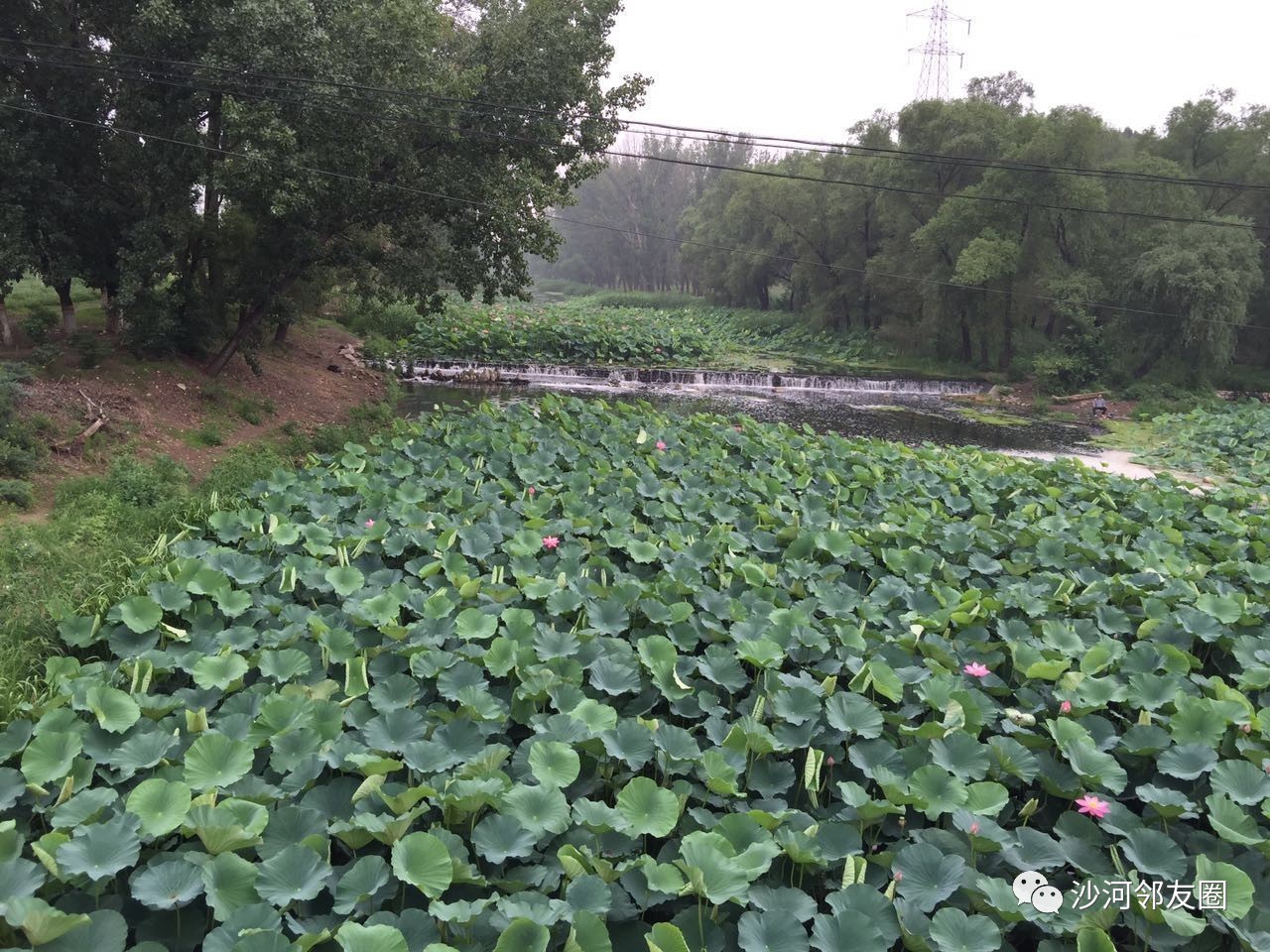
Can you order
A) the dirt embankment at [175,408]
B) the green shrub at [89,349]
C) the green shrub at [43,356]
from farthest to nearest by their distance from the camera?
the green shrub at [89,349]
the green shrub at [43,356]
the dirt embankment at [175,408]

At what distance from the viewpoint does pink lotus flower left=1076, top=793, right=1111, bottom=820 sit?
107 inches

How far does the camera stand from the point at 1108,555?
5.44 metres

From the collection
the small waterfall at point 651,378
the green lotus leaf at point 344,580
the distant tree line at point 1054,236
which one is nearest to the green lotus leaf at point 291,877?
the green lotus leaf at point 344,580

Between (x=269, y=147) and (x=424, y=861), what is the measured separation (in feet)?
30.9

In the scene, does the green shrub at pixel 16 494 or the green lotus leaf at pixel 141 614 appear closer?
the green lotus leaf at pixel 141 614

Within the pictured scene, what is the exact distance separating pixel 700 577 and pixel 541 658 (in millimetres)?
1325

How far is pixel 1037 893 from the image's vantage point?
2420 millimetres

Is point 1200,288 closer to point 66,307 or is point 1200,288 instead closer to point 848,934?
point 848,934

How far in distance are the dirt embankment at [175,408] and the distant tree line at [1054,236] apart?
1261 centimetres

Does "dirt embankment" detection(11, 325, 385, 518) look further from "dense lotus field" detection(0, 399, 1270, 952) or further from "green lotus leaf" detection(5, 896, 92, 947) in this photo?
"green lotus leaf" detection(5, 896, 92, 947)

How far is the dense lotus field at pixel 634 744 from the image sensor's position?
7.41 ft

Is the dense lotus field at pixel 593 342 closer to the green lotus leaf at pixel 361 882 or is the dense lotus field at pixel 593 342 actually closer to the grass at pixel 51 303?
the grass at pixel 51 303

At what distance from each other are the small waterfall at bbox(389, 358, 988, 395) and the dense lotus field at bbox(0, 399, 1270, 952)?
14079mm

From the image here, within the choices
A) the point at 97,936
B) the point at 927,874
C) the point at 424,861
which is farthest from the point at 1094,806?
the point at 97,936
